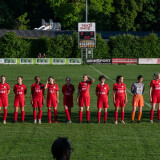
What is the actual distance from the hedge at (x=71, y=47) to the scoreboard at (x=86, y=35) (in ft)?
25.9

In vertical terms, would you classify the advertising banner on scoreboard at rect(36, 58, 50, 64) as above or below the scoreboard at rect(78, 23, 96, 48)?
below

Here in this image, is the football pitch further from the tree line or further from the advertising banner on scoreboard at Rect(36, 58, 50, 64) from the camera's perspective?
the tree line

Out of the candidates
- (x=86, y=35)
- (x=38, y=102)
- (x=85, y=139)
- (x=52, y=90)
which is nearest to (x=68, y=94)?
(x=52, y=90)

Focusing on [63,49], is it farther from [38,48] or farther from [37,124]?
[37,124]

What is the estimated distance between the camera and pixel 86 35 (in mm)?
52000

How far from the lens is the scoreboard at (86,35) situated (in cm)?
5181

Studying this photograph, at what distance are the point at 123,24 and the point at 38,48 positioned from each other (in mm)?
24435

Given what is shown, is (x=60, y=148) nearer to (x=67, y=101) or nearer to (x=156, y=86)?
(x=67, y=101)

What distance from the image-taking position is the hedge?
6028 cm

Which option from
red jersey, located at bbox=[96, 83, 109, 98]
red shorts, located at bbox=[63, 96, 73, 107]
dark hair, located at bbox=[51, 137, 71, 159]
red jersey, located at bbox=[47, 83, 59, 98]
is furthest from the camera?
red shorts, located at bbox=[63, 96, 73, 107]

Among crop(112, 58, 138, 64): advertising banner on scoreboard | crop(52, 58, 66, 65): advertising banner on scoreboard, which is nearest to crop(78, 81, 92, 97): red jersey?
crop(52, 58, 66, 65): advertising banner on scoreboard

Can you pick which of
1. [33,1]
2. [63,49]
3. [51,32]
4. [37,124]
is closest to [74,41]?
[63,49]

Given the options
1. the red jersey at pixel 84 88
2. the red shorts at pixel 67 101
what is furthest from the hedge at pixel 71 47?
the red jersey at pixel 84 88

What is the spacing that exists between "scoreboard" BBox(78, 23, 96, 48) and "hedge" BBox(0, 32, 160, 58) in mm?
7882
